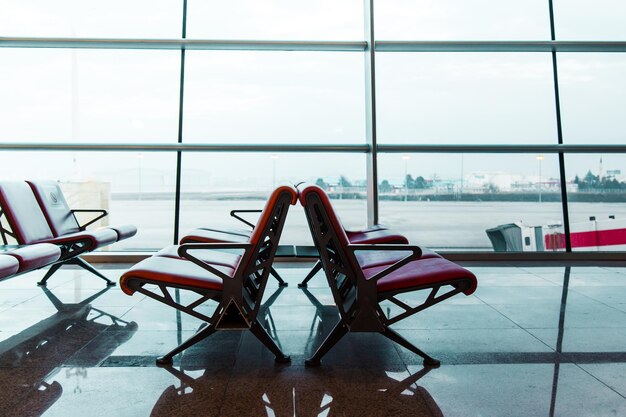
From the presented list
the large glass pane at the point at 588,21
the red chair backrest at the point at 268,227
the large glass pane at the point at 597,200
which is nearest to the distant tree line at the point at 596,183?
the large glass pane at the point at 597,200

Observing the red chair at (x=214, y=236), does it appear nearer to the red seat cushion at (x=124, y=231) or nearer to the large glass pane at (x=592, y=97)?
the red seat cushion at (x=124, y=231)

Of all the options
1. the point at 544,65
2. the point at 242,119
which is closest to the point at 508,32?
the point at 544,65

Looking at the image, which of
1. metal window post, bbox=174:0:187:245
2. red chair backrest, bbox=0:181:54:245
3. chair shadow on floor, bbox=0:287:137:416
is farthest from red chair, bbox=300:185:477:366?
metal window post, bbox=174:0:187:245

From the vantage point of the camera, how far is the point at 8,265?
2248 mm

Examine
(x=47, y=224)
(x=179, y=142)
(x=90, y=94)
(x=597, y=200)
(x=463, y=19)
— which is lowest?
(x=47, y=224)

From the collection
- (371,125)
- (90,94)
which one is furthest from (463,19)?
(90,94)

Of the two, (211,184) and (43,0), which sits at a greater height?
(43,0)

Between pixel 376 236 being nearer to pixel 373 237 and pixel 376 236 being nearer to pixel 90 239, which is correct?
pixel 373 237

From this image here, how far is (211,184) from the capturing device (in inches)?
193

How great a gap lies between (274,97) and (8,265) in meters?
3.53

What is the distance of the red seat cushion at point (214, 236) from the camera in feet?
9.59

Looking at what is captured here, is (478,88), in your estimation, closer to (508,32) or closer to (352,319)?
(508,32)

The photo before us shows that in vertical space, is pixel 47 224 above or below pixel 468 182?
below

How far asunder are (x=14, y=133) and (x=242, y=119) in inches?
91.2
